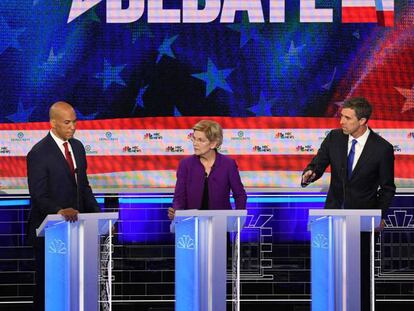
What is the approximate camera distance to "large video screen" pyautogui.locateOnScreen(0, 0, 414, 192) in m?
9.98

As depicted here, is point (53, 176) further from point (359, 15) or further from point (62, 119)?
point (359, 15)

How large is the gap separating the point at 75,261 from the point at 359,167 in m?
1.97

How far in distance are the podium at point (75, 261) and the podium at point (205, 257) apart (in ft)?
1.74

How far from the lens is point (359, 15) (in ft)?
32.9

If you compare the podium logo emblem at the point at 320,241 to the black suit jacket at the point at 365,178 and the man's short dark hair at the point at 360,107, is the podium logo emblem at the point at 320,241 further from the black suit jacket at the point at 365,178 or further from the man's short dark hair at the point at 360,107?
the man's short dark hair at the point at 360,107

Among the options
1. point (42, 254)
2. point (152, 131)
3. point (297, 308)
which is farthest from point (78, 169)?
point (297, 308)

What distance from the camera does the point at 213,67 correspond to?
10016mm

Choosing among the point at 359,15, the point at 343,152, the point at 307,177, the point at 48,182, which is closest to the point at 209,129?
the point at 307,177

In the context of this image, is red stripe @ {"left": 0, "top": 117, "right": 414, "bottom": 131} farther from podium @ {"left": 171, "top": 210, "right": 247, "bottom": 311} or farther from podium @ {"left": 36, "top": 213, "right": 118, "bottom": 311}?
podium @ {"left": 36, "top": 213, "right": 118, "bottom": 311}

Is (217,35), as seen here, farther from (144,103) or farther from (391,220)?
(391,220)

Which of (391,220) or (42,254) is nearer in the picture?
(42,254)

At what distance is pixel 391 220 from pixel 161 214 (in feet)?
6.25

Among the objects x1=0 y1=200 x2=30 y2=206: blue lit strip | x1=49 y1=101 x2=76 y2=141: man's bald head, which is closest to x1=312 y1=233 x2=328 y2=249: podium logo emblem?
x1=49 y1=101 x2=76 y2=141: man's bald head

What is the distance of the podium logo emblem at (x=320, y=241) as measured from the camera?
22.7 feet
